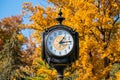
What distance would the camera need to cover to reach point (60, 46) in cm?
645

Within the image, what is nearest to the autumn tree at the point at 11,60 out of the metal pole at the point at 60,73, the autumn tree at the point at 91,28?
the autumn tree at the point at 91,28

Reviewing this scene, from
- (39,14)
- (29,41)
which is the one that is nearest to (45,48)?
(39,14)

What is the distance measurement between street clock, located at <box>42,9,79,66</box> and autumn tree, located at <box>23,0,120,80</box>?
6355 mm

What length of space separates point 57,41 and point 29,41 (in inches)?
1561

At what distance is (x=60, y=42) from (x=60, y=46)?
0.07m

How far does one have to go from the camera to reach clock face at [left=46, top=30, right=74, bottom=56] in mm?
6418

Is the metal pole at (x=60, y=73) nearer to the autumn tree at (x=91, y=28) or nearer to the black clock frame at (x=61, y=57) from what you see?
the black clock frame at (x=61, y=57)

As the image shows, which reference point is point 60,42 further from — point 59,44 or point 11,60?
point 11,60

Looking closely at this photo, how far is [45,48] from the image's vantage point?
6.48m

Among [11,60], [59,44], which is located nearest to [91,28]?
[59,44]

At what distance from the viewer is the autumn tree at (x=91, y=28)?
13.1m

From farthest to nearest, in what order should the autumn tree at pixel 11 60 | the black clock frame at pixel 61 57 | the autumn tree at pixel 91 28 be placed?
1. the autumn tree at pixel 11 60
2. the autumn tree at pixel 91 28
3. the black clock frame at pixel 61 57

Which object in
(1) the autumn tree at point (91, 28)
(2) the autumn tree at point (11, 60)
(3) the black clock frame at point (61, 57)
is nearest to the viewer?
(3) the black clock frame at point (61, 57)

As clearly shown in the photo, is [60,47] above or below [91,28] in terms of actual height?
below
